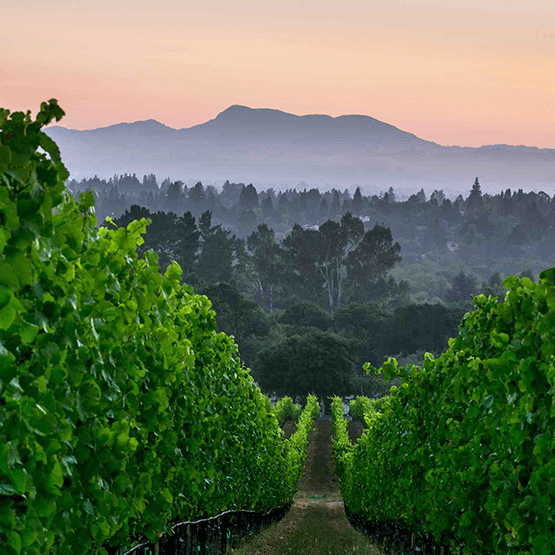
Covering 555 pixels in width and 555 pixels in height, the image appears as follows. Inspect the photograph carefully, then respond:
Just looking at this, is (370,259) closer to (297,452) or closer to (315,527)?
(297,452)

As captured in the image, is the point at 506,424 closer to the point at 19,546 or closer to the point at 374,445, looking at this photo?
the point at 19,546

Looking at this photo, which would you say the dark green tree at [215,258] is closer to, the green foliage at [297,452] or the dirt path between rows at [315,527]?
the green foliage at [297,452]

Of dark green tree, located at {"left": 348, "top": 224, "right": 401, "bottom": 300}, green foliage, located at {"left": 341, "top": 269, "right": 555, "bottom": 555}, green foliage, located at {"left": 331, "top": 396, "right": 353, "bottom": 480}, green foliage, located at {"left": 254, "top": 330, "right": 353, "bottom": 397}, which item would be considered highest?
green foliage, located at {"left": 341, "top": 269, "right": 555, "bottom": 555}

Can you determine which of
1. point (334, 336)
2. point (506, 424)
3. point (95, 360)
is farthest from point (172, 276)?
point (334, 336)

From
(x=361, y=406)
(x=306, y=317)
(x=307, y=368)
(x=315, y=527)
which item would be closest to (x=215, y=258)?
(x=306, y=317)

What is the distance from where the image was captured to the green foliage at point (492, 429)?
15.2 ft

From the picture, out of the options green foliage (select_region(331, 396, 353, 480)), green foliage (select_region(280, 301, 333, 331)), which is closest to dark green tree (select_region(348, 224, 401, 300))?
green foliage (select_region(280, 301, 333, 331))

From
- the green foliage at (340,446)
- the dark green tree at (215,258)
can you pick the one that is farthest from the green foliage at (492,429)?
the dark green tree at (215,258)

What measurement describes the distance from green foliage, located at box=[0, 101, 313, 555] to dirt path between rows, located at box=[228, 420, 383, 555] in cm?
507

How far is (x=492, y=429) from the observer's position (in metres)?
5.48

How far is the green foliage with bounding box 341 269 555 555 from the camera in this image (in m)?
4.63

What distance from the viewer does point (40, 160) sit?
9.78 ft

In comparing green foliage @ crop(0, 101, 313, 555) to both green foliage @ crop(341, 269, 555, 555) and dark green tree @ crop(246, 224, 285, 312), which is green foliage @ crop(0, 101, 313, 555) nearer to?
green foliage @ crop(341, 269, 555, 555)

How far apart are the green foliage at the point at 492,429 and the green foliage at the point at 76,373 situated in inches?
99.3
